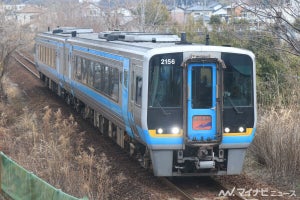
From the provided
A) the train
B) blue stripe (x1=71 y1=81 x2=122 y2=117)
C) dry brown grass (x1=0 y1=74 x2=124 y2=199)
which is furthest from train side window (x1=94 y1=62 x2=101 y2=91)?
the train

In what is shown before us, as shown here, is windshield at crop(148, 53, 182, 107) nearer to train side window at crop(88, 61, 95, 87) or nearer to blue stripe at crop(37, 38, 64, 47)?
train side window at crop(88, 61, 95, 87)

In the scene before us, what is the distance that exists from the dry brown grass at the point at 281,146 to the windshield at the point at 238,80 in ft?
4.11

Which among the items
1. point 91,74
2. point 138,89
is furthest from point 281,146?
point 91,74

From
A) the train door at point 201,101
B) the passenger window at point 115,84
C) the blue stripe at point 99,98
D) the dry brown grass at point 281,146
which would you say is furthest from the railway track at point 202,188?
the passenger window at point 115,84

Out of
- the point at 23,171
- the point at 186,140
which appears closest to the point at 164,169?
the point at 186,140

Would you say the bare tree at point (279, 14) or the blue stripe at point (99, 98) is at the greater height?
the bare tree at point (279, 14)

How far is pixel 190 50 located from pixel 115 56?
2917mm

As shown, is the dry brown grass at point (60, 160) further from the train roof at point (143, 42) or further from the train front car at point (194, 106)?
the train roof at point (143, 42)

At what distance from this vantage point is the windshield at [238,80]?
9711 mm

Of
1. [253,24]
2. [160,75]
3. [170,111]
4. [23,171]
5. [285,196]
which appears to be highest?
[253,24]

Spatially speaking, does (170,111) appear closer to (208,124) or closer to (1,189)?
(208,124)

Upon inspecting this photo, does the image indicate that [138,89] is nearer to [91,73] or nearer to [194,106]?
[194,106]

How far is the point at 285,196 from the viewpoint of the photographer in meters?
9.32

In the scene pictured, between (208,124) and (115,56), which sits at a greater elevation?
(115,56)
